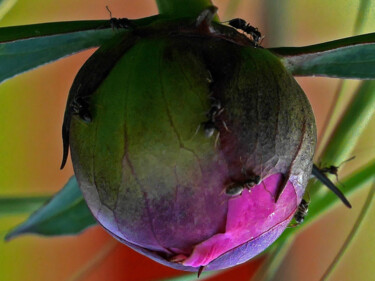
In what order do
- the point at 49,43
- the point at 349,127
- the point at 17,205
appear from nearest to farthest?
the point at 49,43, the point at 349,127, the point at 17,205

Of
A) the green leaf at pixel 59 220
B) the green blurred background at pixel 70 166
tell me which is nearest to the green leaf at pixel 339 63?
the green leaf at pixel 59 220

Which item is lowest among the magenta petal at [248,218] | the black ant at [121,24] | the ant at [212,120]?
the magenta petal at [248,218]

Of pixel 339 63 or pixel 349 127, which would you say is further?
pixel 349 127

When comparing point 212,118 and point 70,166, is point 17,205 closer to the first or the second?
point 212,118

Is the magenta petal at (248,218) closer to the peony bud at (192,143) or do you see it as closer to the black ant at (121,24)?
the peony bud at (192,143)

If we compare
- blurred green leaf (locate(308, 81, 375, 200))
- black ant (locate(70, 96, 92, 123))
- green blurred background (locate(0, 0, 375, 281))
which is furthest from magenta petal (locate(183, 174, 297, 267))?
green blurred background (locate(0, 0, 375, 281))

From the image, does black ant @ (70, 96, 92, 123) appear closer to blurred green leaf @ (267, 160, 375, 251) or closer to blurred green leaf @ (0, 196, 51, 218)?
blurred green leaf @ (267, 160, 375, 251)

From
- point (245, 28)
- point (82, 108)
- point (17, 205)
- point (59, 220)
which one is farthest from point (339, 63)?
point (17, 205)
